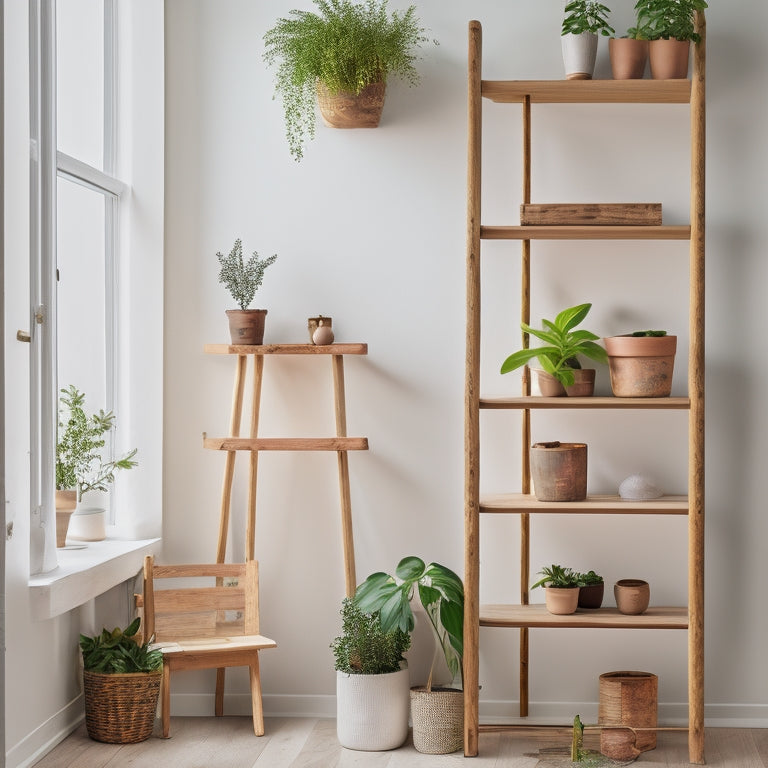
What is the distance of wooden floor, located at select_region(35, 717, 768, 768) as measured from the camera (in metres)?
2.96

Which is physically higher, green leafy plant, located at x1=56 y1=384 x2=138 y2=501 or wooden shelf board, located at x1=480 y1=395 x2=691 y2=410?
wooden shelf board, located at x1=480 y1=395 x2=691 y2=410

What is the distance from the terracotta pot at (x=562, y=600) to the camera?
308 centimetres

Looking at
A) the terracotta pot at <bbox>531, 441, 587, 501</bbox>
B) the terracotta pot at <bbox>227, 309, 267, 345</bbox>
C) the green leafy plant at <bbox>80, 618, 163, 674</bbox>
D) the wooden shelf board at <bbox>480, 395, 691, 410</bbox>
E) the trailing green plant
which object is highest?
the terracotta pot at <bbox>227, 309, 267, 345</bbox>

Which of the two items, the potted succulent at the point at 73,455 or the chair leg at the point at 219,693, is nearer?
the potted succulent at the point at 73,455

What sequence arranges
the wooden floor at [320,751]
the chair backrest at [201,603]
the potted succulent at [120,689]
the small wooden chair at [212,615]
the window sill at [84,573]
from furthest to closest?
the chair backrest at [201,603] < the small wooden chair at [212,615] < the potted succulent at [120,689] < the wooden floor at [320,751] < the window sill at [84,573]

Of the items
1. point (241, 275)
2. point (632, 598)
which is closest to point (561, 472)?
point (632, 598)

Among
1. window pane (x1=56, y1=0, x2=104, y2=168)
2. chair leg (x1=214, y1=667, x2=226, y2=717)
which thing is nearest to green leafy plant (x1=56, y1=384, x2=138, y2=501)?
chair leg (x1=214, y1=667, x2=226, y2=717)

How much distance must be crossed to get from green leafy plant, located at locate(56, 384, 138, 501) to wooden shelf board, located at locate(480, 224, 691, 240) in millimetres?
1432

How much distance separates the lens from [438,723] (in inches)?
122

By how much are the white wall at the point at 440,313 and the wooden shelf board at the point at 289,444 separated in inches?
7.6

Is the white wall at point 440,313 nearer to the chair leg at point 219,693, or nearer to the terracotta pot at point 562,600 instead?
the chair leg at point 219,693

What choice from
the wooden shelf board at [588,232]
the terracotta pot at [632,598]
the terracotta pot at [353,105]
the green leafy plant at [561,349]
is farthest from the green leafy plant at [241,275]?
the terracotta pot at [632,598]

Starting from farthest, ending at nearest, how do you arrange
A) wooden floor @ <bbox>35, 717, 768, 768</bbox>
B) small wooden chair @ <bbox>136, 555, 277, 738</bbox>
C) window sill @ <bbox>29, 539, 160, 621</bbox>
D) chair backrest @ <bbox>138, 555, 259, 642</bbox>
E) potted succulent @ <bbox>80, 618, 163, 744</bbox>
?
chair backrest @ <bbox>138, 555, 259, 642</bbox>, small wooden chair @ <bbox>136, 555, 277, 738</bbox>, potted succulent @ <bbox>80, 618, 163, 744</bbox>, wooden floor @ <bbox>35, 717, 768, 768</bbox>, window sill @ <bbox>29, 539, 160, 621</bbox>

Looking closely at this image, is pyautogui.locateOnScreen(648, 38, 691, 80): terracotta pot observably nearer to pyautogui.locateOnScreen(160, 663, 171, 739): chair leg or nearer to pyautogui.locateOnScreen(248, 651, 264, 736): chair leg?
pyautogui.locateOnScreen(248, 651, 264, 736): chair leg
